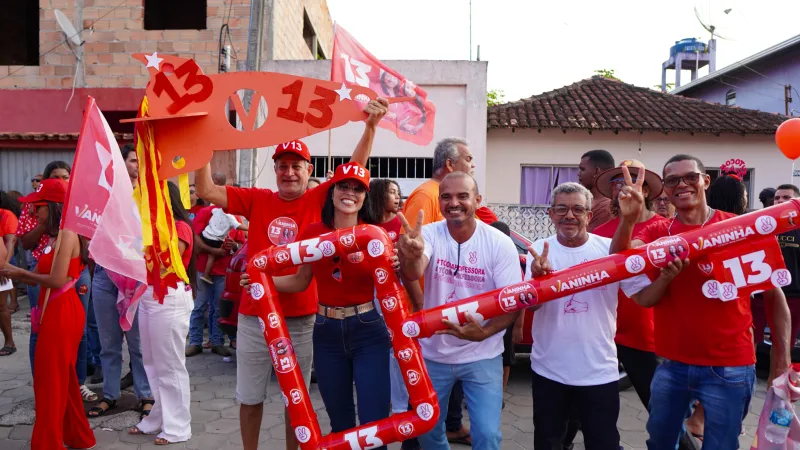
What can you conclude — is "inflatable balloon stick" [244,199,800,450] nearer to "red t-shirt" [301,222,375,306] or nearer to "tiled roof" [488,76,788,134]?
"red t-shirt" [301,222,375,306]

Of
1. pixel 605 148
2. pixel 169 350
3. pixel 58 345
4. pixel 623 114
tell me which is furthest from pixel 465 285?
pixel 623 114

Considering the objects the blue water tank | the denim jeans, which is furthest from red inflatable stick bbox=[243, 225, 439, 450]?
the blue water tank

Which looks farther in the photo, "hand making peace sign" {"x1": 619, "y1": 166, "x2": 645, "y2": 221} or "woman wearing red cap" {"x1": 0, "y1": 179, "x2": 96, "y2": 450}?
"woman wearing red cap" {"x1": 0, "y1": 179, "x2": 96, "y2": 450}

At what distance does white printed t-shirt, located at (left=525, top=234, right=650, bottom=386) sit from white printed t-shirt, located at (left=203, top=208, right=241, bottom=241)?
481 cm

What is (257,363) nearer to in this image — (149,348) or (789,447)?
(149,348)

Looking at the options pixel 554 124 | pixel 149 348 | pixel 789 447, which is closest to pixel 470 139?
pixel 554 124

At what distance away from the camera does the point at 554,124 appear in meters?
13.5

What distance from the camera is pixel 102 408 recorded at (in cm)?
486

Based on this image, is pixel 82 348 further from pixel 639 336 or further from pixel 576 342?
pixel 639 336

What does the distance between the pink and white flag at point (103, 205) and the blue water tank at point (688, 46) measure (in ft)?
95.9

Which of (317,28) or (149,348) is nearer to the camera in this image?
(149,348)

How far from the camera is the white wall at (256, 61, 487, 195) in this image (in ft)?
37.3

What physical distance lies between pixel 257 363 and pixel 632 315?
2.43 metres

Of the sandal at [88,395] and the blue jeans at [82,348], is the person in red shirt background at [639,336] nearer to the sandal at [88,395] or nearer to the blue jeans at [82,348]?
the blue jeans at [82,348]
